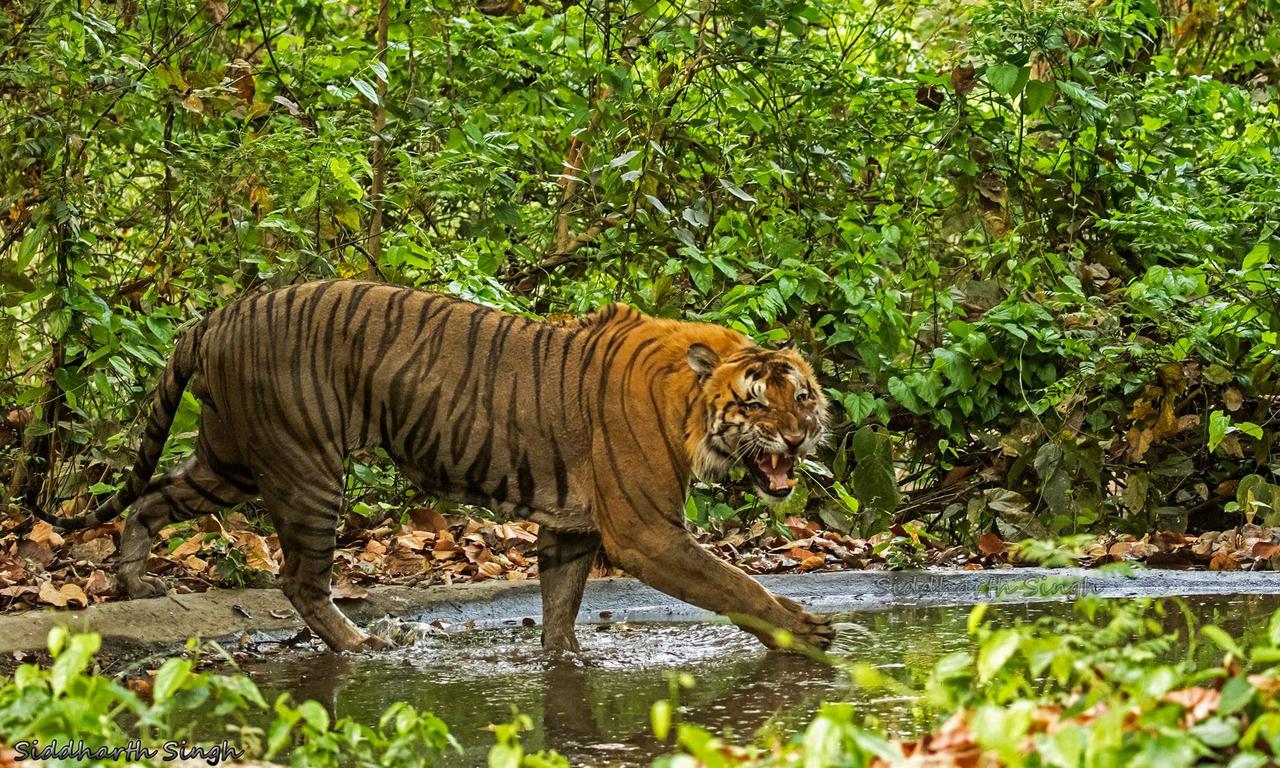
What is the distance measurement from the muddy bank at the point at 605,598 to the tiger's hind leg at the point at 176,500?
32 centimetres

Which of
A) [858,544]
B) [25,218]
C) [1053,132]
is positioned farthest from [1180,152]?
[25,218]

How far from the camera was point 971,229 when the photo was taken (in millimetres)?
8547

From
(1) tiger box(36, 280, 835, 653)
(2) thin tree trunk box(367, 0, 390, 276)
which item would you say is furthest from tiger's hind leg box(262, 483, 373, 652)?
(2) thin tree trunk box(367, 0, 390, 276)

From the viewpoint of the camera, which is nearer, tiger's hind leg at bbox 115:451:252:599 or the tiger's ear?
the tiger's ear

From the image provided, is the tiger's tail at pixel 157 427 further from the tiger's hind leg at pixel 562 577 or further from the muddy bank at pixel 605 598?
the tiger's hind leg at pixel 562 577

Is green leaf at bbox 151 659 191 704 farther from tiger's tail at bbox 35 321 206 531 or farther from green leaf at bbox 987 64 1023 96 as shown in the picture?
green leaf at bbox 987 64 1023 96

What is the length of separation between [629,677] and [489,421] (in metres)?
1.16

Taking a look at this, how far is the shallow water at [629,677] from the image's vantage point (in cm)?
397

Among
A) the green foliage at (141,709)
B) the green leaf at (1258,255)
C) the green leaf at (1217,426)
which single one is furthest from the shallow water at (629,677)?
the green leaf at (1258,255)

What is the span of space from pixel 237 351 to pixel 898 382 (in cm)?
354

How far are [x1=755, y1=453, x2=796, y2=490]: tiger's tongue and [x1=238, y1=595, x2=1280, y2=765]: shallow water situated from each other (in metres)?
0.58

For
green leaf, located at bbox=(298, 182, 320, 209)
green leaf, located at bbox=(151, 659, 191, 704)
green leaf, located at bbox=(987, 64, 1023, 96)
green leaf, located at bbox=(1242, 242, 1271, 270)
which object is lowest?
green leaf, located at bbox=(151, 659, 191, 704)

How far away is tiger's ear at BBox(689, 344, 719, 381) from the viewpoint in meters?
5.24

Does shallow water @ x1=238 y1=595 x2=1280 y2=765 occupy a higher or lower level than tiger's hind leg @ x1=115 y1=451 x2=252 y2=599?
lower
